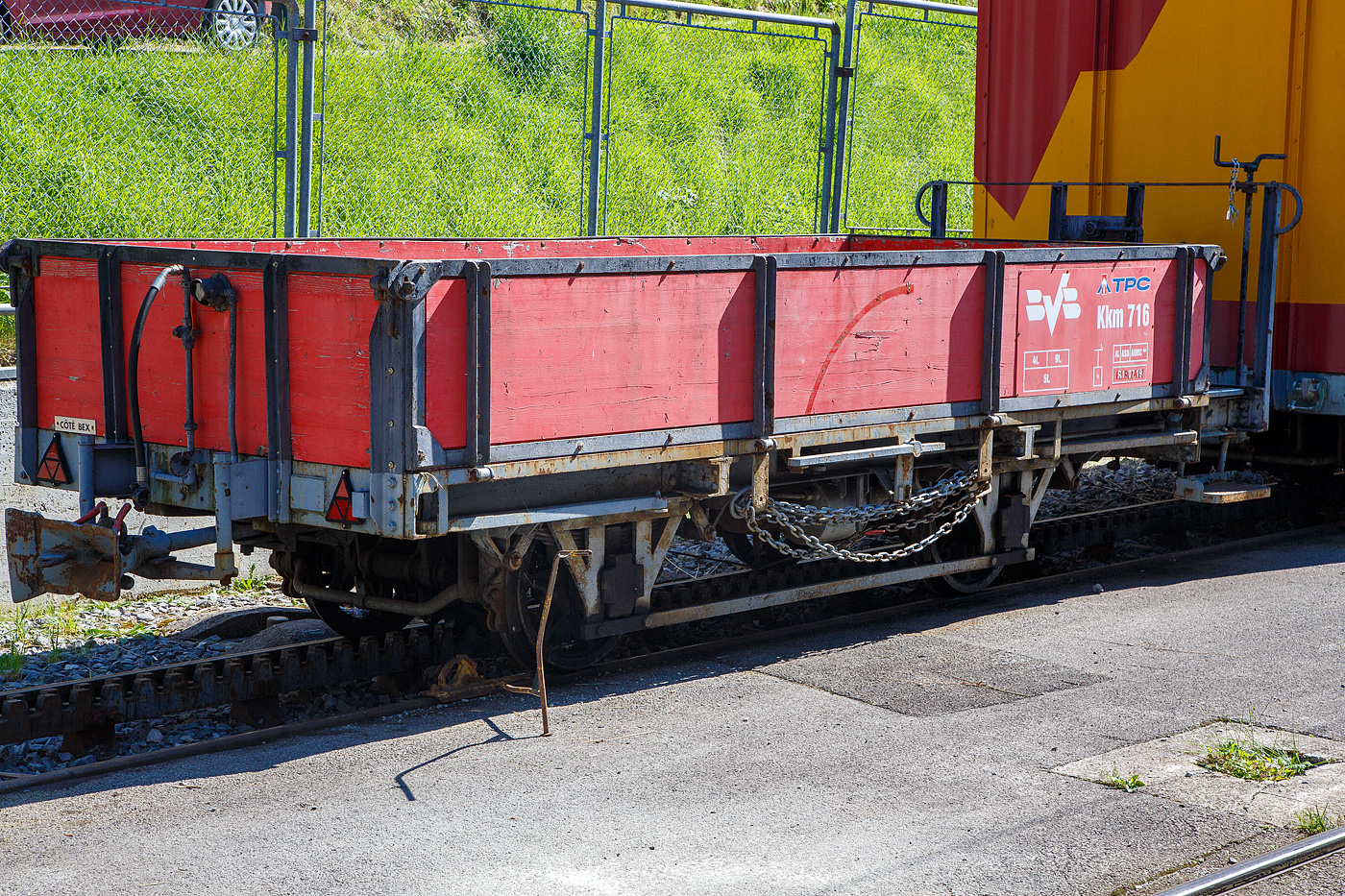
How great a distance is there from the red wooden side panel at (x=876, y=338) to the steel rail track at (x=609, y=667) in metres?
1.37

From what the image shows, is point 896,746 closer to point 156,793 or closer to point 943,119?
point 156,793

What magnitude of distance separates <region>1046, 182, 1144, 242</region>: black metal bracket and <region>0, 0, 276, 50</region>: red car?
5570 millimetres

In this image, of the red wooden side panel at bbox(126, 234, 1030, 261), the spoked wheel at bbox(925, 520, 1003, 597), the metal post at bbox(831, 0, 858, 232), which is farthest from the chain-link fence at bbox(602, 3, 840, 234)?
the spoked wheel at bbox(925, 520, 1003, 597)

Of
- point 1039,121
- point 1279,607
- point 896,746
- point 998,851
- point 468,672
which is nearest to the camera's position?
point 998,851

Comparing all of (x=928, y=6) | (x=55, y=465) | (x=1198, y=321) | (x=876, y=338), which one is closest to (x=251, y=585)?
(x=55, y=465)

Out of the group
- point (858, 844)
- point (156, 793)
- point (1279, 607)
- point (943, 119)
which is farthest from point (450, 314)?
point (943, 119)

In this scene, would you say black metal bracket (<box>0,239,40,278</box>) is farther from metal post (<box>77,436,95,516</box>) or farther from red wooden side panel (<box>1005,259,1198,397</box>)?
red wooden side panel (<box>1005,259,1198,397</box>)

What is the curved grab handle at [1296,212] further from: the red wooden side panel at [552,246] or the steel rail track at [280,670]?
the steel rail track at [280,670]

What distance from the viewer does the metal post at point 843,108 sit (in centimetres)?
1305

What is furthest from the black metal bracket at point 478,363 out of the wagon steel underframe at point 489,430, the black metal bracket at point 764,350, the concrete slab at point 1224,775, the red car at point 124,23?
the red car at point 124,23

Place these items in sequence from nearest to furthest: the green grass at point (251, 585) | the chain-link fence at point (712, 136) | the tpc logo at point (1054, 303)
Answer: the tpc logo at point (1054, 303), the green grass at point (251, 585), the chain-link fence at point (712, 136)

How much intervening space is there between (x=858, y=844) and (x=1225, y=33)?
7411 millimetres

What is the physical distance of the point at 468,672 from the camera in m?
6.70

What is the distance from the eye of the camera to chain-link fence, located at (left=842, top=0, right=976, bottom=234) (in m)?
16.4
